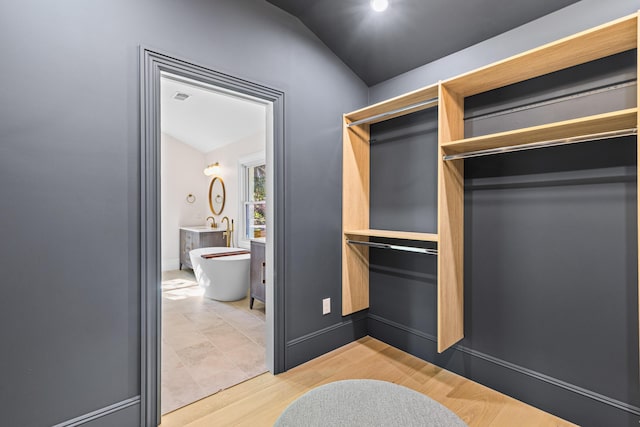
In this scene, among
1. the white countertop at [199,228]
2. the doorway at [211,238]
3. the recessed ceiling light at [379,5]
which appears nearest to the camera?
the recessed ceiling light at [379,5]

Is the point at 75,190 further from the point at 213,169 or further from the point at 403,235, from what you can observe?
the point at 213,169

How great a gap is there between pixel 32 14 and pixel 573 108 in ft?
8.69

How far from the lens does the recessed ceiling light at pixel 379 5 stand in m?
1.97

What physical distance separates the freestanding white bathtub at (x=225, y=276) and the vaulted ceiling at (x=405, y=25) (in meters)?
2.62

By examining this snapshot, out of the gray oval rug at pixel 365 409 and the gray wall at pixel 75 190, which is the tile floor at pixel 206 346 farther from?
the gray oval rug at pixel 365 409

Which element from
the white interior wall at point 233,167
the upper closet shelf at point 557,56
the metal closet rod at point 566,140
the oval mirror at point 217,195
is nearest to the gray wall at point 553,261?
the upper closet shelf at point 557,56

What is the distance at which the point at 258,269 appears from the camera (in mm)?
3328

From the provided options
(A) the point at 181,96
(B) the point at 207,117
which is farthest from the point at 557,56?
(B) the point at 207,117

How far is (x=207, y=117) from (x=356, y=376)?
13.5 ft

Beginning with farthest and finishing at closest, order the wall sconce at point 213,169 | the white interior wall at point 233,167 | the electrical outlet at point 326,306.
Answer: the wall sconce at point 213,169
the white interior wall at point 233,167
the electrical outlet at point 326,306

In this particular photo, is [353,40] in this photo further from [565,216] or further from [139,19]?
[565,216]

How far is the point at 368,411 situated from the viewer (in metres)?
1.08

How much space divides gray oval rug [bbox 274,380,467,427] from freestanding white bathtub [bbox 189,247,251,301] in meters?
2.84

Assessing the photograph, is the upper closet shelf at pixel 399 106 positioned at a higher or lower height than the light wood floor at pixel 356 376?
higher
